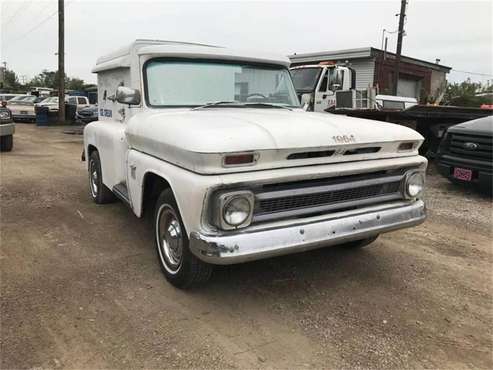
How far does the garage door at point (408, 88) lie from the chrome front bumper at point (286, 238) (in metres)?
25.8

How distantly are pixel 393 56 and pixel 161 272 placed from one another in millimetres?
24516

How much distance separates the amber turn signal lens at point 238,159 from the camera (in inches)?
112

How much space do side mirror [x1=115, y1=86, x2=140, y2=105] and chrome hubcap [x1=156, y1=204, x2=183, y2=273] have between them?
3.91 feet

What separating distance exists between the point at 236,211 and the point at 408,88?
28005 mm

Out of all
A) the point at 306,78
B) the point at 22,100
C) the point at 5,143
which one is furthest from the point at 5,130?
the point at 22,100

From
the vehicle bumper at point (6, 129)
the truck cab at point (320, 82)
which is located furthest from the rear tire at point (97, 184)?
the vehicle bumper at point (6, 129)

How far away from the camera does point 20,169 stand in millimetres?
9109

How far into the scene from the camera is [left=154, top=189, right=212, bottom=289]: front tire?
3322mm

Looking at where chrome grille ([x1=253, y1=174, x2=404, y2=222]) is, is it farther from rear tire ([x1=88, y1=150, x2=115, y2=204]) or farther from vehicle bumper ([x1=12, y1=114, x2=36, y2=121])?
vehicle bumper ([x1=12, y1=114, x2=36, y2=121])

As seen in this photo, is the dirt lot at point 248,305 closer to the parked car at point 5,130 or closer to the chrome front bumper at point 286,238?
the chrome front bumper at point 286,238

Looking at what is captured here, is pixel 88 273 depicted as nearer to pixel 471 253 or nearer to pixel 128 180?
pixel 128 180

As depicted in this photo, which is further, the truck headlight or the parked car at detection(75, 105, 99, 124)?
the parked car at detection(75, 105, 99, 124)

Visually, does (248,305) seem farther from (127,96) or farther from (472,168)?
(472,168)

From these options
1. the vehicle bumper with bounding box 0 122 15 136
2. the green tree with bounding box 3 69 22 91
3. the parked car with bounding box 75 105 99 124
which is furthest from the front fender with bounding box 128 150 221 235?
the green tree with bounding box 3 69 22 91
